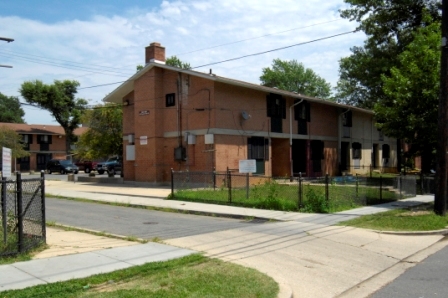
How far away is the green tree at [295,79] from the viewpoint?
230 feet

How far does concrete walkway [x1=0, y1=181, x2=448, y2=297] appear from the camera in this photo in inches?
284

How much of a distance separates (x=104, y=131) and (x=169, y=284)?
1199 inches

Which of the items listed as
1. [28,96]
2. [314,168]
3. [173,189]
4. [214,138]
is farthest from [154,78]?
[28,96]

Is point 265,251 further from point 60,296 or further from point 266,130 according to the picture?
point 266,130

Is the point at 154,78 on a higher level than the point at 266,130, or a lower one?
higher

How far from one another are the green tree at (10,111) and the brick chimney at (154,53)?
73713 mm

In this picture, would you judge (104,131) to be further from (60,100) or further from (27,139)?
(27,139)

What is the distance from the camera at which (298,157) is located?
1266 inches

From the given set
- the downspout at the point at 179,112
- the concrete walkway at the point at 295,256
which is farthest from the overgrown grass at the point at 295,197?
the downspout at the point at 179,112

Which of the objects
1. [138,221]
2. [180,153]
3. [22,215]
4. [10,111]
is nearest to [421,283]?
[22,215]

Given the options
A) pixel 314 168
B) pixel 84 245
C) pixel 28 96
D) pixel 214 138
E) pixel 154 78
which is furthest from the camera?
pixel 28 96

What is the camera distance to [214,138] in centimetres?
2492

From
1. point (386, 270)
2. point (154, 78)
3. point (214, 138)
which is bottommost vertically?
point (386, 270)

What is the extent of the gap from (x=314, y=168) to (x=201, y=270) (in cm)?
2659
